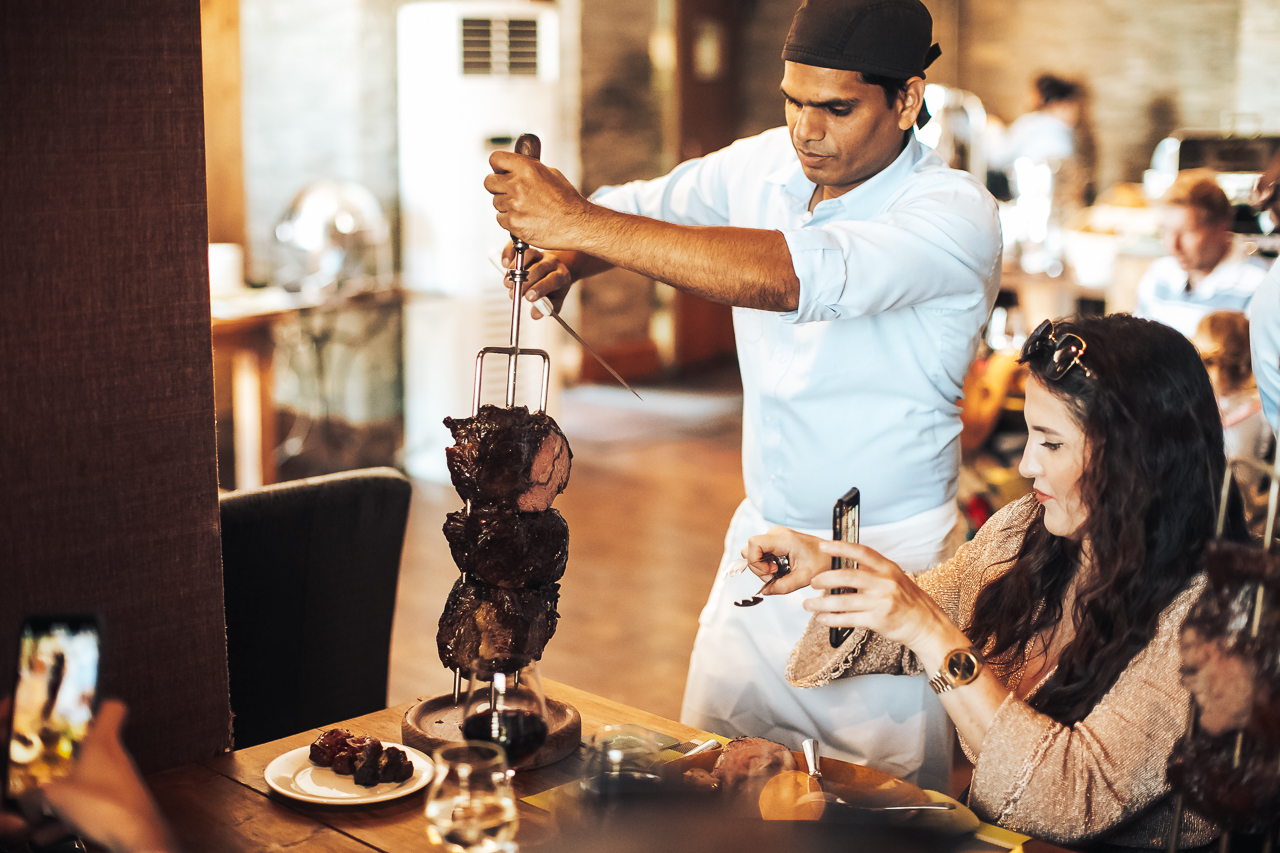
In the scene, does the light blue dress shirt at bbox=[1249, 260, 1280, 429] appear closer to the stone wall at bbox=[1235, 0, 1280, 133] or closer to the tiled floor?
the tiled floor

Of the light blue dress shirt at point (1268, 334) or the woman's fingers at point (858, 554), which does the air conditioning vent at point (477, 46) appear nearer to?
the light blue dress shirt at point (1268, 334)

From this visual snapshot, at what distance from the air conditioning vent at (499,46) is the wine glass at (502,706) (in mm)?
4633

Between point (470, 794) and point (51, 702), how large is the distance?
0.36m

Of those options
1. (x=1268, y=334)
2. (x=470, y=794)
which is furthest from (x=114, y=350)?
(x=1268, y=334)

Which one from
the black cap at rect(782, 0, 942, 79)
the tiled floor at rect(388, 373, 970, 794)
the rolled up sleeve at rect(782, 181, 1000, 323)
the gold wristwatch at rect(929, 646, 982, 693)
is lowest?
the tiled floor at rect(388, 373, 970, 794)

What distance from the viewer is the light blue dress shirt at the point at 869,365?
5.74ft

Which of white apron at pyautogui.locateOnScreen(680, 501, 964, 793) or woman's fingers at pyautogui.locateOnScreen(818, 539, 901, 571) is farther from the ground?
woman's fingers at pyautogui.locateOnScreen(818, 539, 901, 571)

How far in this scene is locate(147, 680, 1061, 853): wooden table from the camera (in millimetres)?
1296

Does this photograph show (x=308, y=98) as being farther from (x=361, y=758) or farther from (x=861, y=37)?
(x=361, y=758)

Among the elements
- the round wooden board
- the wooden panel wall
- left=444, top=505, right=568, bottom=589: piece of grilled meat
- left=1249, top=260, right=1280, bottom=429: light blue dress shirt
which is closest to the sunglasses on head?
left=1249, top=260, right=1280, bottom=429: light blue dress shirt

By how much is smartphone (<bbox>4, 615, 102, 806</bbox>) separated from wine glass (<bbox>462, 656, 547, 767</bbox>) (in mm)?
343

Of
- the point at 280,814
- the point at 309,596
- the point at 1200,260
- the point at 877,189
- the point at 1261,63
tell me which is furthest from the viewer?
the point at 1261,63

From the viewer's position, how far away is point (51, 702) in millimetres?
1050

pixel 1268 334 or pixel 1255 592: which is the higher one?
pixel 1268 334
